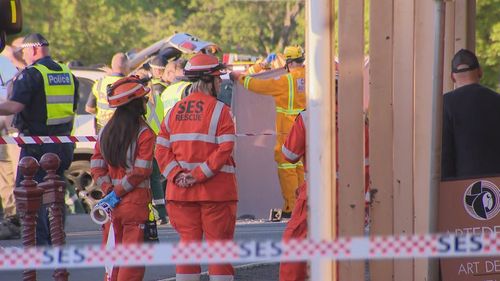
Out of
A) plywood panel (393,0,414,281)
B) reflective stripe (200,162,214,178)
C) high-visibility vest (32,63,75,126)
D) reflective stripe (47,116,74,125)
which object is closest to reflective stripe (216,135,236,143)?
reflective stripe (200,162,214,178)

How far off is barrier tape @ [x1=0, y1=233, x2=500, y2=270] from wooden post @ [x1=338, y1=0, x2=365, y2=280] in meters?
1.87

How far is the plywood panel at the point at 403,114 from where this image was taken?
27.0 feet

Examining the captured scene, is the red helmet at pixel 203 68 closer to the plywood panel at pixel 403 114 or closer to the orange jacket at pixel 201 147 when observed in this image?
the orange jacket at pixel 201 147

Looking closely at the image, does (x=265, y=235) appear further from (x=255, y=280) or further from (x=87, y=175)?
(x=87, y=175)

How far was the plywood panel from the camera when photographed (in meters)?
8.23

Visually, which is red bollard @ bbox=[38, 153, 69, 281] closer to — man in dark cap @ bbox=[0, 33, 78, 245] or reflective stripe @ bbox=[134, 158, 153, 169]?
reflective stripe @ bbox=[134, 158, 153, 169]

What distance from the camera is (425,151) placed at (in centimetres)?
816

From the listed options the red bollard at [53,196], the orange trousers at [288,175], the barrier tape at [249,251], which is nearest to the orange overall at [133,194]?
the red bollard at [53,196]

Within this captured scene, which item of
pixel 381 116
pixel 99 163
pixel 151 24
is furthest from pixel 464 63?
pixel 151 24

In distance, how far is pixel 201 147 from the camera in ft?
29.2

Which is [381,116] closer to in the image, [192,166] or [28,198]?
[192,166]

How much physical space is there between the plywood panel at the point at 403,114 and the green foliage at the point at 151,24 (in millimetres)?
27364

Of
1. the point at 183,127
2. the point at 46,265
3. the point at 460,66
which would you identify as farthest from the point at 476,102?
the point at 46,265

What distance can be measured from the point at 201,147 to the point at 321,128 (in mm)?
2274
